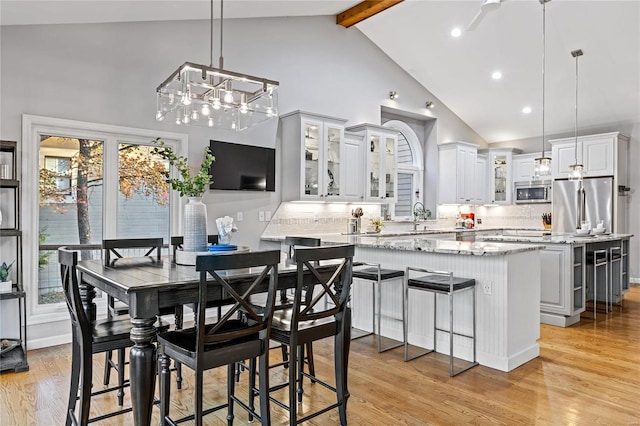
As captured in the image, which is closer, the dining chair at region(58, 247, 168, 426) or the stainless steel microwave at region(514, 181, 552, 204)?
the dining chair at region(58, 247, 168, 426)

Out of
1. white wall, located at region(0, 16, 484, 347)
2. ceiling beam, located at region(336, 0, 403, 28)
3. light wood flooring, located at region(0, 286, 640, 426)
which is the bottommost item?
light wood flooring, located at region(0, 286, 640, 426)

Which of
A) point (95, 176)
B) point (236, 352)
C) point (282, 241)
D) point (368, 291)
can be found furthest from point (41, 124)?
point (368, 291)

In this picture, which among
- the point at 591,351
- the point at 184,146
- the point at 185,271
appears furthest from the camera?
the point at 184,146

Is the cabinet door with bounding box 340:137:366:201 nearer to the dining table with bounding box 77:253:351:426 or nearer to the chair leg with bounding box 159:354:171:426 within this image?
the dining table with bounding box 77:253:351:426

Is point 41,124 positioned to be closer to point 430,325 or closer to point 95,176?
point 95,176

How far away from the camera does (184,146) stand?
4.80 meters

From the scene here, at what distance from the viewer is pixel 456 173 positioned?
7832 mm

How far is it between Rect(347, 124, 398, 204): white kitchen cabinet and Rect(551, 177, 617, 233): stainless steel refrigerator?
10.1ft

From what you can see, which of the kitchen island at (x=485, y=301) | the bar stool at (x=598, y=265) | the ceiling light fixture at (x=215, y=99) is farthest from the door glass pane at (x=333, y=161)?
the bar stool at (x=598, y=265)

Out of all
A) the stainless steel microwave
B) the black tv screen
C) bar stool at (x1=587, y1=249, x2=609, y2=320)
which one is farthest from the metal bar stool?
the black tv screen

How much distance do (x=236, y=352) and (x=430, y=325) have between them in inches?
89.5

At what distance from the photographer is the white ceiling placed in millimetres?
5285

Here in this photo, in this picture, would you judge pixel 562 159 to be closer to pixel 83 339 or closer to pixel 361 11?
pixel 361 11

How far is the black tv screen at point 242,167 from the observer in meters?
5.01
